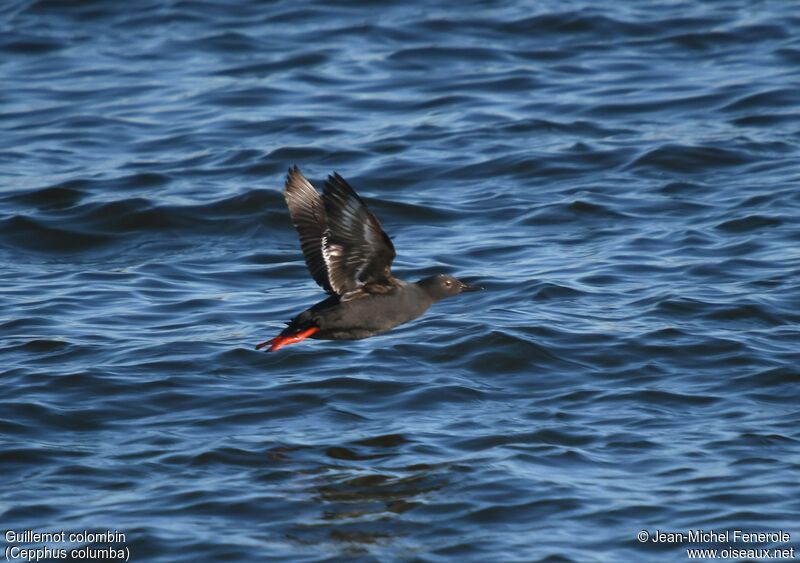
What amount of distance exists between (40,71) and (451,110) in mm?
5059

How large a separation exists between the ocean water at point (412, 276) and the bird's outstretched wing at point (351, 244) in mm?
974

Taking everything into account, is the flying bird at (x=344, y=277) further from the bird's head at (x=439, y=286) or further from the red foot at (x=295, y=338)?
the bird's head at (x=439, y=286)

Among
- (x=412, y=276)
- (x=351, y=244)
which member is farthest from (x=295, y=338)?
(x=412, y=276)

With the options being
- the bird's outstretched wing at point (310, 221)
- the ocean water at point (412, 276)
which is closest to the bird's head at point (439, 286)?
the bird's outstretched wing at point (310, 221)

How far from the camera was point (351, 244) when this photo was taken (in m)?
7.96

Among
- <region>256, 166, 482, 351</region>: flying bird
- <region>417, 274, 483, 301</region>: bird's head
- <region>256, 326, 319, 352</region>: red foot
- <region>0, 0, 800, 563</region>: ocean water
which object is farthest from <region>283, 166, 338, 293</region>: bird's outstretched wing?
<region>0, 0, 800, 563</region>: ocean water

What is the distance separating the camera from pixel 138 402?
9.02 meters

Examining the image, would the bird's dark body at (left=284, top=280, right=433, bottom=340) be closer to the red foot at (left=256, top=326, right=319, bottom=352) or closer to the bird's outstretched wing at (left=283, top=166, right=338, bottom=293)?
the red foot at (left=256, top=326, right=319, bottom=352)

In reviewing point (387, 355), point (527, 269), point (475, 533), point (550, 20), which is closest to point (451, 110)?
point (550, 20)

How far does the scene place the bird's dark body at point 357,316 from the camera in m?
8.09

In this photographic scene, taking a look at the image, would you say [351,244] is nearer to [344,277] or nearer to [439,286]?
[344,277]

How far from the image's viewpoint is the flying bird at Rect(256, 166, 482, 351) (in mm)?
7906

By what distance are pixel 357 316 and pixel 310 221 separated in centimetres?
64

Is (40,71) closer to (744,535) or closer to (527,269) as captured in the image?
(527,269)
